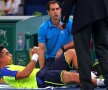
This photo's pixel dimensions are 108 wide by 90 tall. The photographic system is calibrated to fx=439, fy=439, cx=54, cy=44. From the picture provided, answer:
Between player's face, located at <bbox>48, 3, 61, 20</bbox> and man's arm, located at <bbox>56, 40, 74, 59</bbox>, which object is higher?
player's face, located at <bbox>48, 3, 61, 20</bbox>

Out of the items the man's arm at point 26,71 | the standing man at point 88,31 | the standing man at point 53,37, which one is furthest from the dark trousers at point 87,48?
the standing man at point 53,37

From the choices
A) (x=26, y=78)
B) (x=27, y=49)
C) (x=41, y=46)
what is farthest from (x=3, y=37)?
(x=26, y=78)

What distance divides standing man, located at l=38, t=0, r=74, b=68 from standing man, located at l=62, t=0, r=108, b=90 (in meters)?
1.76

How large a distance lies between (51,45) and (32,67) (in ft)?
2.33

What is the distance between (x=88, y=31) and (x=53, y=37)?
6.57 feet

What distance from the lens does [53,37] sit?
18.4ft

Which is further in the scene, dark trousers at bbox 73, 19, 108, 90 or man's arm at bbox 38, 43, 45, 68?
man's arm at bbox 38, 43, 45, 68

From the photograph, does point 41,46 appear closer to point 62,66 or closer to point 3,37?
point 62,66

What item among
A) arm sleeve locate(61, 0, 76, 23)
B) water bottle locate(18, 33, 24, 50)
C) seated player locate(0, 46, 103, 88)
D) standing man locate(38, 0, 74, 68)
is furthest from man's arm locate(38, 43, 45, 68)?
arm sleeve locate(61, 0, 76, 23)

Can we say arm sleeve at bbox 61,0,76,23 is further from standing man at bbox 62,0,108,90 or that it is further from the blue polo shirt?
the blue polo shirt

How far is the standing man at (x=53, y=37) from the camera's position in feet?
18.1

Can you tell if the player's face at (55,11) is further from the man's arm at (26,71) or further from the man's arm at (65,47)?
the man's arm at (26,71)

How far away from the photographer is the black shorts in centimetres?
482

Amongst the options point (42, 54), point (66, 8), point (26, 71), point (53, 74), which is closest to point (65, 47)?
point (53, 74)
